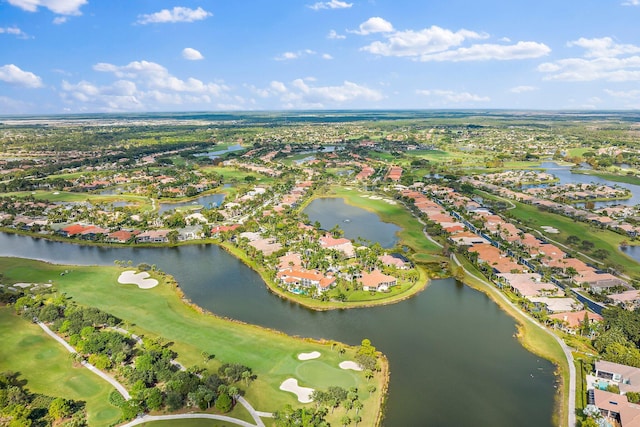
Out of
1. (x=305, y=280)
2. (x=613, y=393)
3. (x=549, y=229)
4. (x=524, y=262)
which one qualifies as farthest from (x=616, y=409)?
(x=549, y=229)

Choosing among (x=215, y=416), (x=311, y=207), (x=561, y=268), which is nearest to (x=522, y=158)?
(x=311, y=207)

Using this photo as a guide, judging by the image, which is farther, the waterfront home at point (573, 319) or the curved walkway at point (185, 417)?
the waterfront home at point (573, 319)

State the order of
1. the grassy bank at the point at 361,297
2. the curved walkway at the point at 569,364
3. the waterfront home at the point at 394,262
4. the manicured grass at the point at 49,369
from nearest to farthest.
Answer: the curved walkway at the point at 569,364 → the manicured grass at the point at 49,369 → the grassy bank at the point at 361,297 → the waterfront home at the point at 394,262

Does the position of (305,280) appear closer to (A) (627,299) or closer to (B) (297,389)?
(B) (297,389)

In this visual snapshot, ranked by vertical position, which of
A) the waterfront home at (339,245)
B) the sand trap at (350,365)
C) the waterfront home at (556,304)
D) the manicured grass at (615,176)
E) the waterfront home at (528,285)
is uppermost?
the manicured grass at (615,176)

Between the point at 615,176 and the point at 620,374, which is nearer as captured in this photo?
the point at 620,374

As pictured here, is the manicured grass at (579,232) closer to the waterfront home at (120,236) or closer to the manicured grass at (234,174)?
the manicured grass at (234,174)

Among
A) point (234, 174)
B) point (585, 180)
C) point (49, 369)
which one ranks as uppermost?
point (234, 174)

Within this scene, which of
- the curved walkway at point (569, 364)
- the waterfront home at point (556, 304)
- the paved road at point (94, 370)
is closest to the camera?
the curved walkway at point (569, 364)

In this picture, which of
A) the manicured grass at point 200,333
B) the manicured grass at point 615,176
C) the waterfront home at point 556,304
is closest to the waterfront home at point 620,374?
the waterfront home at point 556,304
